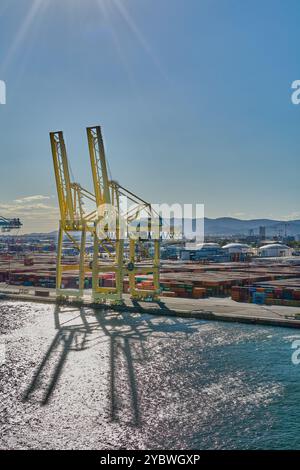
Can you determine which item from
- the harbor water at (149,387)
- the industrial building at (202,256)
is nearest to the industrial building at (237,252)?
the industrial building at (202,256)

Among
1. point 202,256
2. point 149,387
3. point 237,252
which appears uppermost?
point 237,252

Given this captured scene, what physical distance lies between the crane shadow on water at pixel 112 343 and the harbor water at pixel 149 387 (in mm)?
53

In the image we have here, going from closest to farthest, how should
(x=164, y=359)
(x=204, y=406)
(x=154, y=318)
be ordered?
1. (x=204, y=406)
2. (x=164, y=359)
3. (x=154, y=318)

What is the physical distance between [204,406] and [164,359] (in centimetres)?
575

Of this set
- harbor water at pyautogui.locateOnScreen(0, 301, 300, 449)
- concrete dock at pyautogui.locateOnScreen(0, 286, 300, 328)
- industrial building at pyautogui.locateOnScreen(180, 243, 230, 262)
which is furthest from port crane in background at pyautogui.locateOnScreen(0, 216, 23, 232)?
harbor water at pyautogui.locateOnScreen(0, 301, 300, 449)

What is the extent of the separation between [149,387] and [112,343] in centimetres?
726

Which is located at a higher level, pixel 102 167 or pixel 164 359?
pixel 102 167

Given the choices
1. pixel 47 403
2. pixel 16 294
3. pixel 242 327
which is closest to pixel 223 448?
pixel 47 403

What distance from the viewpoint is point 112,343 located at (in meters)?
24.3

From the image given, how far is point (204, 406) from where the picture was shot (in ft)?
50.0

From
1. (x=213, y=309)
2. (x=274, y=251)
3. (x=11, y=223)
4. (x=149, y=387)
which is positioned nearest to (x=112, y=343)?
(x=149, y=387)

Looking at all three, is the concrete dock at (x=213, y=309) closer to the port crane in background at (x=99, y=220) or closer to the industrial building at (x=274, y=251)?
the port crane in background at (x=99, y=220)

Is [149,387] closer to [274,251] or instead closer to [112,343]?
[112,343]

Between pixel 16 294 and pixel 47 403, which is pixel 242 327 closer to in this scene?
pixel 47 403
